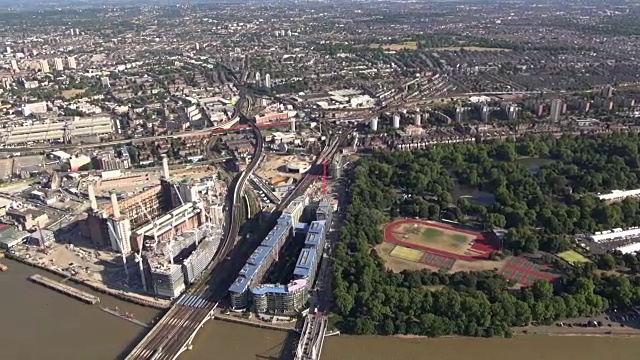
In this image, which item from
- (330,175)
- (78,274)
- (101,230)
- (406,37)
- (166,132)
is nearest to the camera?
(78,274)

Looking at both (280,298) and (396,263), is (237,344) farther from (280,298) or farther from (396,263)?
(396,263)

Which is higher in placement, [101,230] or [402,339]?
[101,230]

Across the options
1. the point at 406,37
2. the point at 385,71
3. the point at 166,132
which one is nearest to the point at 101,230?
the point at 166,132

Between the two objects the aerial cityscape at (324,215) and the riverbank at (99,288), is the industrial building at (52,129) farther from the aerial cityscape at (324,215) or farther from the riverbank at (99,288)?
the riverbank at (99,288)

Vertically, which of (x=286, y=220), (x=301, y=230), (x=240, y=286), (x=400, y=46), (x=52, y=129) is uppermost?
(x=400, y=46)

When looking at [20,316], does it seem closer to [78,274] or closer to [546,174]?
[78,274]

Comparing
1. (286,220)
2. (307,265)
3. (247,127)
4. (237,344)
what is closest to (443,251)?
(307,265)

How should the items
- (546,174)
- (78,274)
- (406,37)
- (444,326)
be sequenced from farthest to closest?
(406,37) → (546,174) → (78,274) → (444,326)
